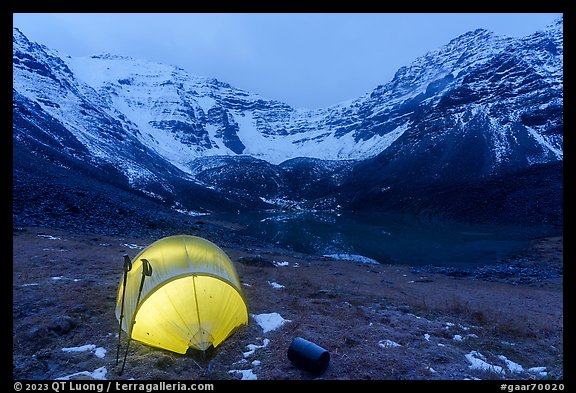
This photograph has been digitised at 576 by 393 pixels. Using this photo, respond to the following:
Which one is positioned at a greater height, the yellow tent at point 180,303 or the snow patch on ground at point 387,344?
the yellow tent at point 180,303

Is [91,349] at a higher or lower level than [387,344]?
lower

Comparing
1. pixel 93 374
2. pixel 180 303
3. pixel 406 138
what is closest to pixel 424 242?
pixel 180 303

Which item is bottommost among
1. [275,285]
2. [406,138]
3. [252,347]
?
[252,347]

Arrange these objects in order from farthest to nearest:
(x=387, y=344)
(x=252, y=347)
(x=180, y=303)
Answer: (x=387, y=344), (x=252, y=347), (x=180, y=303)

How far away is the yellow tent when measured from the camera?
25.6 feet

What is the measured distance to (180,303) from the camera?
26.0 feet

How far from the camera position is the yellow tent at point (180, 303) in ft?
25.6

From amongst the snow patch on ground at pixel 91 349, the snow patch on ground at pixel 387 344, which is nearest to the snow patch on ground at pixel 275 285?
the snow patch on ground at pixel 387 344

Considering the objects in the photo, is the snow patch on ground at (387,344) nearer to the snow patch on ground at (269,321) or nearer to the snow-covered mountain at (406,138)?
the snow patch on ground at (269,321)

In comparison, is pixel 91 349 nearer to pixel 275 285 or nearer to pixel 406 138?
pixel 275 285
